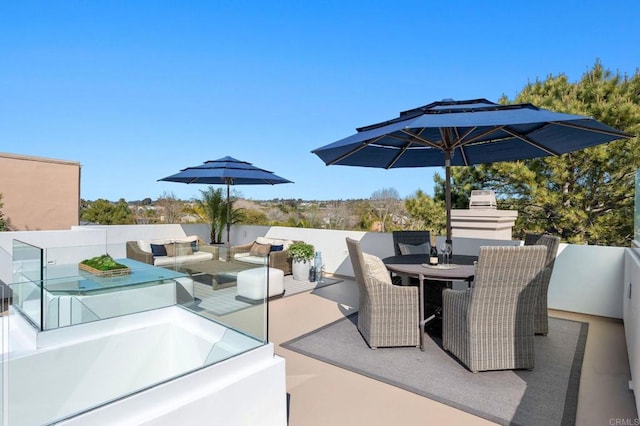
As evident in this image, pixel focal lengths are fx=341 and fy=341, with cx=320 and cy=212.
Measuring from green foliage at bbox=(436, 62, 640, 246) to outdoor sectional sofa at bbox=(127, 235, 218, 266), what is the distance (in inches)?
276

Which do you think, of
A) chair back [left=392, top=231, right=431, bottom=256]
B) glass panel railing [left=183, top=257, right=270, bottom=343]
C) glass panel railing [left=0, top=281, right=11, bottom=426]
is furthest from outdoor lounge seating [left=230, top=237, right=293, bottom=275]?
glass panel railing [left=0, top=281, right=11, bottom=426]

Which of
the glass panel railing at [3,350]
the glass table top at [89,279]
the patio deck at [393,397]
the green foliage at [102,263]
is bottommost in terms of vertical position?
the patio deck at [393,397]

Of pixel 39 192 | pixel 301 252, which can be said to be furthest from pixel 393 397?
pixel 39 192

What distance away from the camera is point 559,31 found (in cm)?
790

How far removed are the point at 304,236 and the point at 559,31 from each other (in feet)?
24.9

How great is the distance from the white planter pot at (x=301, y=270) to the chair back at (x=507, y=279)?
4.22m

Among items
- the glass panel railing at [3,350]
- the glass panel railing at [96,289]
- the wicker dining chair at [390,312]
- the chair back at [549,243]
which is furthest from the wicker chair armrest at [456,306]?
the glass panel railing at [3,350]

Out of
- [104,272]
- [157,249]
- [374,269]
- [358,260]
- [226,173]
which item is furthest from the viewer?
[226,173]

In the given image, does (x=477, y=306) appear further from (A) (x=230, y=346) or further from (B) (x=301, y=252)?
(B) (x=301, y=252)

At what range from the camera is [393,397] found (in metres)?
2.62

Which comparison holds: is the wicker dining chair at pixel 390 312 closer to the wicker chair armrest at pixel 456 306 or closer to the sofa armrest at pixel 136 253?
the wicker chair armrest at pixel 456 306

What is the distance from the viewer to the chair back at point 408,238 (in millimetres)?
5281

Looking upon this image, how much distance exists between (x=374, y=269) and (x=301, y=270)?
3.41m

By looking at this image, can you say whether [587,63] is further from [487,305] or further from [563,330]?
[487,305]
